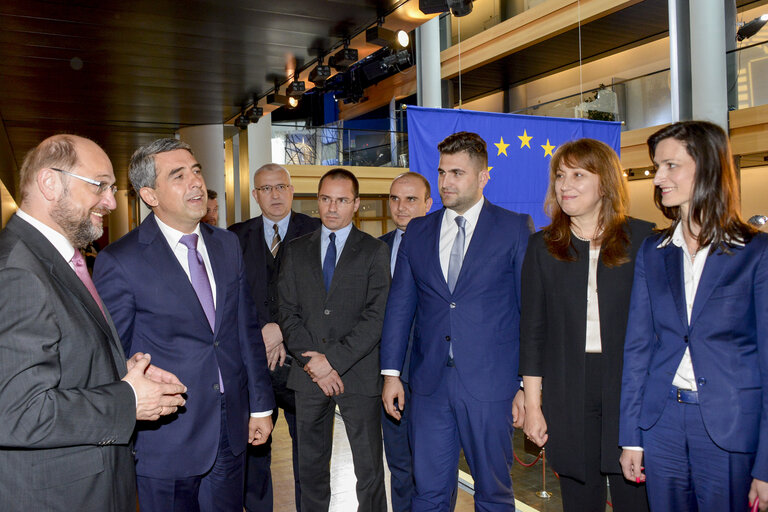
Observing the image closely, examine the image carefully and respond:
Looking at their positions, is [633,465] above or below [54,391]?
below

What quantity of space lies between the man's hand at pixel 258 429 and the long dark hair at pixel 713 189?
185cm

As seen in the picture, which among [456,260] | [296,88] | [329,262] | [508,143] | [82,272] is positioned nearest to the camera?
[82,272]

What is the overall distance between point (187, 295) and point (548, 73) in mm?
17349

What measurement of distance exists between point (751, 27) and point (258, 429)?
35.4 feet

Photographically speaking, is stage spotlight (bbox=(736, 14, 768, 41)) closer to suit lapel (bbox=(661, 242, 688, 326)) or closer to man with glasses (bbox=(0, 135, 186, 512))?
suit lapel (bbox=(661, 242, 688, 326))

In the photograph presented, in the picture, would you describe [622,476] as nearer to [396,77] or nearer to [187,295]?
[187,295]

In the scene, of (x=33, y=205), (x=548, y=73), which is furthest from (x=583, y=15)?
(x=33, y=205)

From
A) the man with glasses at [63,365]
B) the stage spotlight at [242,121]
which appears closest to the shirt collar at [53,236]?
the man with glasses at [63,365]

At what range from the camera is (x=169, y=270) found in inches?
89.2

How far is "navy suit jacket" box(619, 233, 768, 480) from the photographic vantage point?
1860 millimetres

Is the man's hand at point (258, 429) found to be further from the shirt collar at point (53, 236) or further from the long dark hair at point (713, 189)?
the long dark hair at point (713, 189)

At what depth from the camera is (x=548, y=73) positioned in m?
17.7

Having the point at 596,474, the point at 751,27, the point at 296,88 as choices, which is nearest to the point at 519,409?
the point at 596,474

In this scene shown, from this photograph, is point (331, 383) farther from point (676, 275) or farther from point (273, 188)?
point (676, 275)
